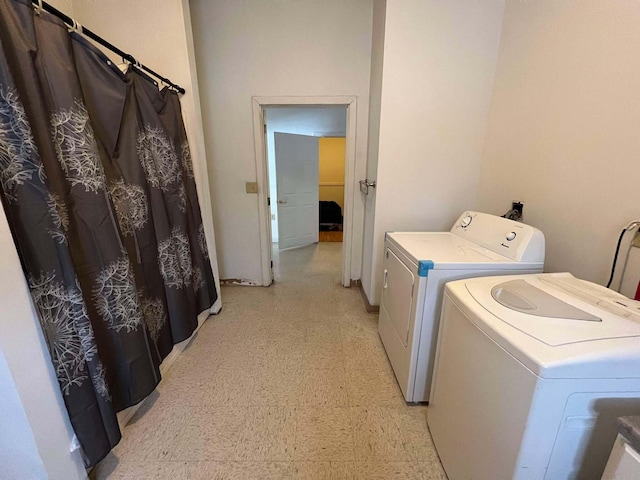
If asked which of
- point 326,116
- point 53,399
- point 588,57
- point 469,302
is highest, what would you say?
point 326,116

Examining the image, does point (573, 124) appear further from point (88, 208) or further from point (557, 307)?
point (88, 208)

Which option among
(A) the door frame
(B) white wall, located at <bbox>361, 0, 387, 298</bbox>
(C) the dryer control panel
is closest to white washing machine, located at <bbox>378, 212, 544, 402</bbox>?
(C) the dryer control panel

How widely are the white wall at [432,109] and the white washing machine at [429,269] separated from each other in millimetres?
406

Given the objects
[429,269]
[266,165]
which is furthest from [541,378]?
[266,165]

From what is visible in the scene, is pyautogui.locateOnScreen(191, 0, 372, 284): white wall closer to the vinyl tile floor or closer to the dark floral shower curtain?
the dark floral shower curtain

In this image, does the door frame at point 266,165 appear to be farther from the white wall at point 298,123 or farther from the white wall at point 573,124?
the white wall at point 573,124

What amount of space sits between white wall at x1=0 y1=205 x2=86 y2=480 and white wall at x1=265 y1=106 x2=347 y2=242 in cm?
302

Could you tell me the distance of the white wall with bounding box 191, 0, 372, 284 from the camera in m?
2.32

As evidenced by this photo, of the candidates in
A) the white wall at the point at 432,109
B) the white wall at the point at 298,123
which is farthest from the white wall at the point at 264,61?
the white wall at the point at 298,123

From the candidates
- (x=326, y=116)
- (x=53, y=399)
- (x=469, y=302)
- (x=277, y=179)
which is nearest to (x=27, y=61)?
(x=53, y=399)

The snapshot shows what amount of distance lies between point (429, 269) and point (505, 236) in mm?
506

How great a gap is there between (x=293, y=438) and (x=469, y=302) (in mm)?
1083

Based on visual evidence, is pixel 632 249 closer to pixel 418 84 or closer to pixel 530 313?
pixel 530 313

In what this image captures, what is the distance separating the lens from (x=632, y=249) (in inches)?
40.6
